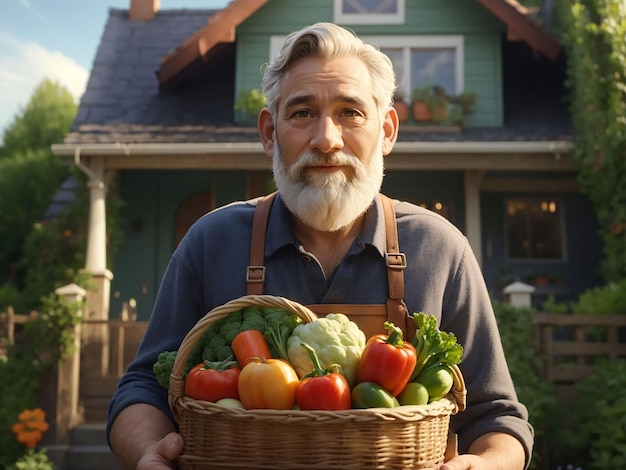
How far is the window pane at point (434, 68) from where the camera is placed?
10791mm

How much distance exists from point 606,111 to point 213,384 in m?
7.80

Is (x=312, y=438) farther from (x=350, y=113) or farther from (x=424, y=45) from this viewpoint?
(x=424, y=45)

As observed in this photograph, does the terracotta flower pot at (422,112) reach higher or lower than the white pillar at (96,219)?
higher

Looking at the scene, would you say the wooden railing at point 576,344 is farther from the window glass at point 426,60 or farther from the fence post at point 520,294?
the window glass at point 426,60

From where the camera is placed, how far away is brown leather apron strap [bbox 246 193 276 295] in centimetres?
216

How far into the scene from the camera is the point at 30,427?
7297mm

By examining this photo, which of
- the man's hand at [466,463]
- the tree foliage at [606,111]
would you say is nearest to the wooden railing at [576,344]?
the tree foliage at [606,111]

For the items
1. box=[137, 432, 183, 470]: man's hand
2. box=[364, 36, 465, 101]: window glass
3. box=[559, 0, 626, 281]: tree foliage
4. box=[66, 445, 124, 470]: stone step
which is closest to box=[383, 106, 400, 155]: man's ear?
box=[137, 432, 183, 470]: man's hand

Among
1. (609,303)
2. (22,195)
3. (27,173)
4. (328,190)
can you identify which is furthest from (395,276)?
(27,173)

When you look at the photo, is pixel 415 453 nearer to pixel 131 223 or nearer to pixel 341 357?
pixel 341 357

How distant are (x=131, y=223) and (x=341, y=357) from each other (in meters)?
10.2

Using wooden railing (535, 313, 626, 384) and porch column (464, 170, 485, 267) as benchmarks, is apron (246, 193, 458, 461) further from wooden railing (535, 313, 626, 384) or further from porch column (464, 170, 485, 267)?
porch column (464, 170, 485, 267)

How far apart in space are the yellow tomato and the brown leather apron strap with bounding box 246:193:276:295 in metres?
0.49

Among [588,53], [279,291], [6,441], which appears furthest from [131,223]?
[279,291]
